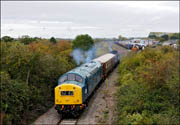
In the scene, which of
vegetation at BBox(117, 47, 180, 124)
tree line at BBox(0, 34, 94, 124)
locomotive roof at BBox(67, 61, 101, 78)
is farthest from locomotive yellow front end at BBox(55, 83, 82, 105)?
vegetation at BBox(117, 47, 180, 124)

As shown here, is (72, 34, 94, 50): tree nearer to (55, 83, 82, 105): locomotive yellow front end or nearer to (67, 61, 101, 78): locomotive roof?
(67, 61, 101, 78): locomotive roof

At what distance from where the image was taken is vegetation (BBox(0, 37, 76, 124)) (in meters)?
15.3

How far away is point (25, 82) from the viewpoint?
1900 centimetres

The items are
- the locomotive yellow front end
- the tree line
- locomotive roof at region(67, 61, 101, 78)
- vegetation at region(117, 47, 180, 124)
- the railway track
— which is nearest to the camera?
vegetation at region(117, 47, 180, 124)

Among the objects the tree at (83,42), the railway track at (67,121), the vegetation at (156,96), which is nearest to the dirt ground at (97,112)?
the railway track at (67,121)

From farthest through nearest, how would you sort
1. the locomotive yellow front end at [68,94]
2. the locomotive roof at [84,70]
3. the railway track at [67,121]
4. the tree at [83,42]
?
the tree at [83,42], the locomotive roof at [84,70], the locomotive yellow front end at [68,94], the railway track at [67,121]

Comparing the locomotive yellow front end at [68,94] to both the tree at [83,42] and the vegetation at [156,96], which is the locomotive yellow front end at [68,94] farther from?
the tree at [83,42]

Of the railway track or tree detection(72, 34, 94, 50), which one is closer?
the railway track

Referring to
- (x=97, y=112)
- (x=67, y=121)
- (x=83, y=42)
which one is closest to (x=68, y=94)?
(x=67, y=121)

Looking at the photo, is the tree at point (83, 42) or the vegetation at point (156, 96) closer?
the vegetation at point (156, 96)

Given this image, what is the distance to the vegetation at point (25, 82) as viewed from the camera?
15336 mm

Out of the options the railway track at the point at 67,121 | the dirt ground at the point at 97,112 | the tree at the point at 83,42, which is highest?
the tree at the point at 83,42

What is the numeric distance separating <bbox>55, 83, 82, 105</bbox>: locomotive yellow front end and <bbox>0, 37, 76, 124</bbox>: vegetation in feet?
7.69

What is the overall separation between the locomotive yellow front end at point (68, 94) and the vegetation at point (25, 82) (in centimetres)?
234
